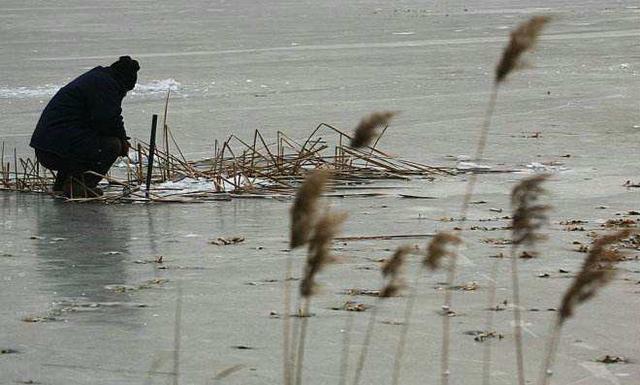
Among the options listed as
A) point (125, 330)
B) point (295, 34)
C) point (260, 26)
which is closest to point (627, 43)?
point (295, 34)

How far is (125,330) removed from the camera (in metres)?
6.50

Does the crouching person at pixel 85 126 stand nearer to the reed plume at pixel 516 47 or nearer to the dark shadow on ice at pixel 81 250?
the dark shadow on ice at pixel 81 250

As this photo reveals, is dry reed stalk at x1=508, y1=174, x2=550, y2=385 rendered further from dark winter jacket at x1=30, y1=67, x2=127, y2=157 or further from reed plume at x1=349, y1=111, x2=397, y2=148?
dark winter jacket at x1=30, y1=67, x2=127, y2=157

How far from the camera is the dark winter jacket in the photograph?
34.7 feet

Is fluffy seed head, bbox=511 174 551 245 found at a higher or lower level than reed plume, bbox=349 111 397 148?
lower

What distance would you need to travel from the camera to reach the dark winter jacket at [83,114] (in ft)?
34.7

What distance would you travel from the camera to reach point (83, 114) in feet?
35.3

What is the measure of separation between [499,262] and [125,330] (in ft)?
8.17

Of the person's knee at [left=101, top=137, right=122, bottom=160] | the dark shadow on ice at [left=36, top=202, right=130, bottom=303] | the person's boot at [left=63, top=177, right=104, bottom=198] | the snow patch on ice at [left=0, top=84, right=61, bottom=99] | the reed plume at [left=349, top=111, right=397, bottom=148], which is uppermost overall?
the reed plume at [left=349, top=111, right=397, bottom=148]

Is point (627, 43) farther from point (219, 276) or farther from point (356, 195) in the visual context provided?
point (219, 276)

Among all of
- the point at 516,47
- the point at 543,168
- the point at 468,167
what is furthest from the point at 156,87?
the point at 516,47

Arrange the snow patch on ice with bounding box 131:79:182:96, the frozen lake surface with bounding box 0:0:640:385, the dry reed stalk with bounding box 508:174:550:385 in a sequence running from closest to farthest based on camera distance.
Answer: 1. the dry reed stalk with bounding box 508:174:550:385
2. the frozen lake surface with bounding box 0:0:640:385
3. the snow patch on ice with bounding box 131:79:182:96

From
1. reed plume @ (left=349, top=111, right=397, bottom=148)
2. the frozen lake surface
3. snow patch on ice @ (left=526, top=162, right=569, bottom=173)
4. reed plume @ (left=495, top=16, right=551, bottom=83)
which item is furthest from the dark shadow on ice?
reed plume @ (left=495, top=16, right=551, bottom=83)

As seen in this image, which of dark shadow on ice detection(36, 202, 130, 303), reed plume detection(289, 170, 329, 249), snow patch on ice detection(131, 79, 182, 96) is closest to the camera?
reed plume detection(289, 170, 329, 249)
